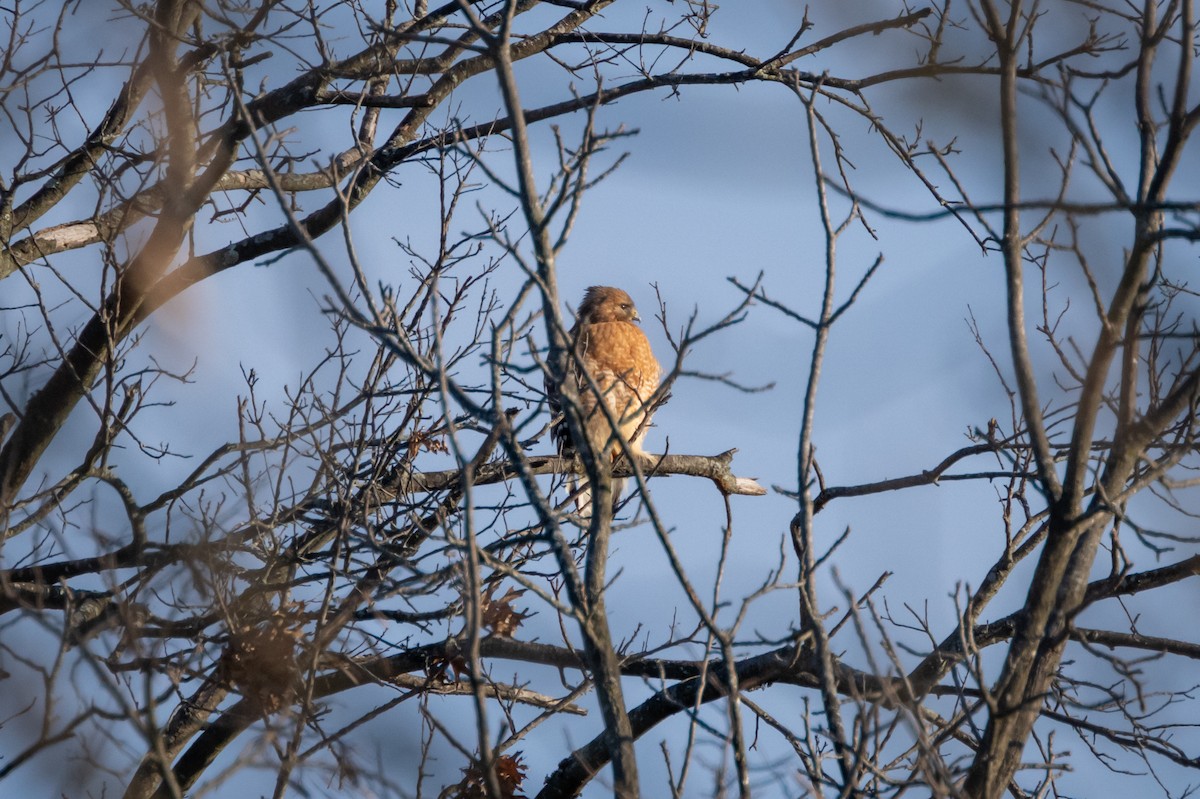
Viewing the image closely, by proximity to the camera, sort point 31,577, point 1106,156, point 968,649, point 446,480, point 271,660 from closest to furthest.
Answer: point 1106,156 → point 968,649 → point 271,660 → point 31,577 → point 446,480

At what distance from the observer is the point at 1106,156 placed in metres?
2.56

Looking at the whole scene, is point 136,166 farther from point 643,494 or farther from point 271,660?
point 643,494

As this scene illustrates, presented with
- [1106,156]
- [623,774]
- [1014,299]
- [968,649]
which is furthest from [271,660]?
[1106,156]

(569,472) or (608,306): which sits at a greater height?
(608,306)

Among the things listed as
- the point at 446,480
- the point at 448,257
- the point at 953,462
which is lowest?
the point at 953,462

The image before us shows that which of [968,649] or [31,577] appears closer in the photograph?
[968,649]

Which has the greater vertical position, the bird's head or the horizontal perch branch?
the bird's head

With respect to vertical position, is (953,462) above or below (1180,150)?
above

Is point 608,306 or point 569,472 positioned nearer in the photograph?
point 569,472

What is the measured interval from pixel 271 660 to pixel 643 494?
72.0 inches

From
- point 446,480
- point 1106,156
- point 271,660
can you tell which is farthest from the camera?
point 446,480

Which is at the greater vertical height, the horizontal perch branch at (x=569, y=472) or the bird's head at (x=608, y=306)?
the bird's head at (x=608, y=306)

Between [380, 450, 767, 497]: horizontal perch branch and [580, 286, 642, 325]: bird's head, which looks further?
[580, 286, 642, 325]: bird's head

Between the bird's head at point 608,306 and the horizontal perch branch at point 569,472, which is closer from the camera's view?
the horizontal perch branch at point 569,472
